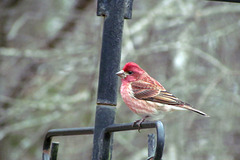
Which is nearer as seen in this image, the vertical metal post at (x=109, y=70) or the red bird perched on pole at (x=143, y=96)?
the vertical metal post at (x=109, y=70)

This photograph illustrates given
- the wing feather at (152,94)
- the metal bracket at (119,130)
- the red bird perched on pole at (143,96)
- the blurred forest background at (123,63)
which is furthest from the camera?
the blurred forest background at (123,63)

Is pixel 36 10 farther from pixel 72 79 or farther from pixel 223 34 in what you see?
pixel 223 34

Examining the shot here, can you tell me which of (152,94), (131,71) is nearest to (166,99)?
(152,94)

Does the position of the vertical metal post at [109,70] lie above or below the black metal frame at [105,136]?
above

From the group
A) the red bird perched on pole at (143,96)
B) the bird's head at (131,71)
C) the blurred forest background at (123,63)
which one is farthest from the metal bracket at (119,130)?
the blurred forest background at (123,63)

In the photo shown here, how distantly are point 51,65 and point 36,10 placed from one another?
4.99 feet

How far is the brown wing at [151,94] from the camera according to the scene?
494 cm

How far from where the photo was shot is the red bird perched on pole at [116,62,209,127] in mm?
4789

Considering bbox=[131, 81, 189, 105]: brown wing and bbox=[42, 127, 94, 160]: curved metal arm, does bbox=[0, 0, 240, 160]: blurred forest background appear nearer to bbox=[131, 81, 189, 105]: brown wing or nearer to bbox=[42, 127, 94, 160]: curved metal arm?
bbox=[131, 81, 189, 105]: brown wing

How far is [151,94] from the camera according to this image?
200 inches

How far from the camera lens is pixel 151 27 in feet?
32.0

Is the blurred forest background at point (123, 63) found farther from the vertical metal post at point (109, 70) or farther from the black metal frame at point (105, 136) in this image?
the vertical metal post at point (109, 70)

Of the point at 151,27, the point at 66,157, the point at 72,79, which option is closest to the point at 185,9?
the point at 151,27

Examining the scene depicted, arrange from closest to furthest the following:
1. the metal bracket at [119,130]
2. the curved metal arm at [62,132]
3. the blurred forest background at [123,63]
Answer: the metal bracket at [119,130], the curved metal arm at [62,132], the blurred forest background at [123,63]
